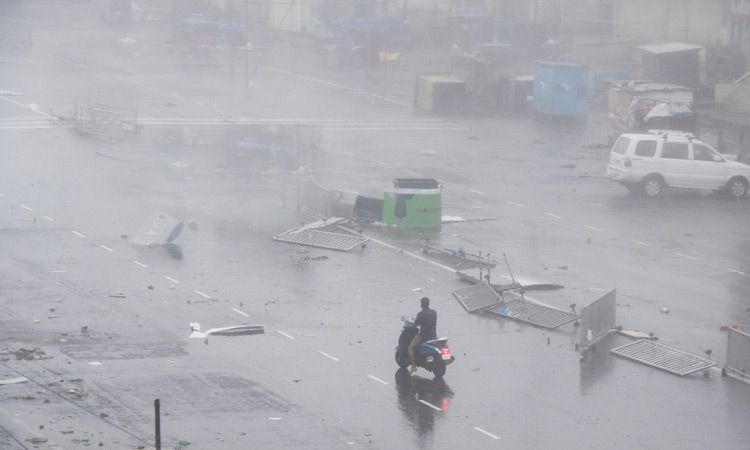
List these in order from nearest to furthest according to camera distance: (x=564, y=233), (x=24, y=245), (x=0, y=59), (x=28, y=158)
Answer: (x=24, y=245)
(x=564, y=233)
(x=28, y=158)
(x=0, y=59)

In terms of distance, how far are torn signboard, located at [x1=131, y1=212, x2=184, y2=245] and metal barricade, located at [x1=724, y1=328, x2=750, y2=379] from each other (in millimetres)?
12680

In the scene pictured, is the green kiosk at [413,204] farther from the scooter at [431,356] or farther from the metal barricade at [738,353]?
the metal barricade at [738,353]

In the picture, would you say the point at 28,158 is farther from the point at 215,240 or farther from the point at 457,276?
the point at 457,276

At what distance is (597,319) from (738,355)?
2.43 metres

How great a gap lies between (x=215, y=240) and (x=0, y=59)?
37.4 metres

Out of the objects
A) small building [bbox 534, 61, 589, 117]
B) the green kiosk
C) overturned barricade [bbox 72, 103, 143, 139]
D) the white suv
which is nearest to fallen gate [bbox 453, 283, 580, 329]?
the green kiosk

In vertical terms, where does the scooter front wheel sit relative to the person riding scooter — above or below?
below

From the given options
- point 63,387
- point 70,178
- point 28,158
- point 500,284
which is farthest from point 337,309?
point 28,158

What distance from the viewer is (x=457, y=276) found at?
22031 mm

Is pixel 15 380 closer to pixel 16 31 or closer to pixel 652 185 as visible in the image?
pixel 652 185

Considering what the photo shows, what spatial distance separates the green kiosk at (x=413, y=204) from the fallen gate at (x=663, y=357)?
9.14 meters

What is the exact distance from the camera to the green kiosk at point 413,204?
2609 centimetres

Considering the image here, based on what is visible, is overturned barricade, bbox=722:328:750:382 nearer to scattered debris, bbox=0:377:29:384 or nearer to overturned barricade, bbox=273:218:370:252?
overturned barricade, bbox=273:218:370:252

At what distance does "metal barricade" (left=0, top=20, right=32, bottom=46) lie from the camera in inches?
2562
